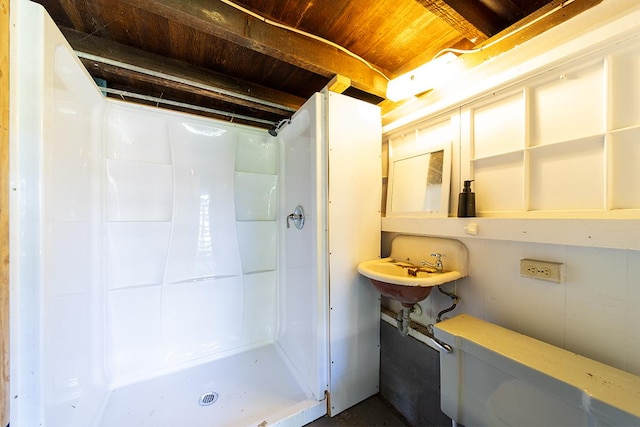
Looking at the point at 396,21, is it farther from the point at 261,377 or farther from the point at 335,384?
the point at 261,377

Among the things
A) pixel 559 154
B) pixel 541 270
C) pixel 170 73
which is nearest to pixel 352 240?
pixel 541 270

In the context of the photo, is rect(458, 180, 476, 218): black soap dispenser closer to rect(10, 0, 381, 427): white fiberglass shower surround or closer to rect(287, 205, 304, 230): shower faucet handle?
rect(10, 0, 381, 427): white fiberglass shower surround

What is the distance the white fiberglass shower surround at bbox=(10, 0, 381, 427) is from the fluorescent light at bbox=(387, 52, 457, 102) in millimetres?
204

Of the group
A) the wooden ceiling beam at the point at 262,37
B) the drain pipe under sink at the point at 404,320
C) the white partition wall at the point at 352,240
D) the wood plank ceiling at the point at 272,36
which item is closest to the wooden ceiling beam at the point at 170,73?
the wood plank ceiling at the point at 272,36

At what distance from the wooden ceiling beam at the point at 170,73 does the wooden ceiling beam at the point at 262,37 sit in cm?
50

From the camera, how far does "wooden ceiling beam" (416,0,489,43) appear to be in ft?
2.96

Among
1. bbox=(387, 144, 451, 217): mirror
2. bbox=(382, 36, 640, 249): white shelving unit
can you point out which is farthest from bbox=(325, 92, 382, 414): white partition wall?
bbox=(382, 36, 640, 249): white shelving unit

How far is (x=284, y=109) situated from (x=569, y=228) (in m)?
1.78

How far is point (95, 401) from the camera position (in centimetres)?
125

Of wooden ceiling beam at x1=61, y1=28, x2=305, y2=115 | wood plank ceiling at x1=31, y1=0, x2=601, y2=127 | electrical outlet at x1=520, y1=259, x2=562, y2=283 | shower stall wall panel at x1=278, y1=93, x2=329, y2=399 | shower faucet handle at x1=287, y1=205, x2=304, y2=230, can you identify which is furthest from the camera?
shower faucet handle at x1=287, y1=205, x2=304, y2=230

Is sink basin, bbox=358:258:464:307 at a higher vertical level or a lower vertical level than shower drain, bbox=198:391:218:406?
higher

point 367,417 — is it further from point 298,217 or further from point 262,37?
point 262,37

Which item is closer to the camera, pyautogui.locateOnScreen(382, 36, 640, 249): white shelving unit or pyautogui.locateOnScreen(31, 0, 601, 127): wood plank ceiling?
pyautogui.locateOnScreen(382, 36, 640, 249): white shelving unit

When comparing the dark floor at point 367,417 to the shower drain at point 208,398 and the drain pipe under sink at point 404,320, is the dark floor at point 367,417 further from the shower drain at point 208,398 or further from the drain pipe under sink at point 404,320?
the shower drain at point 208,398
